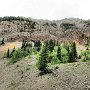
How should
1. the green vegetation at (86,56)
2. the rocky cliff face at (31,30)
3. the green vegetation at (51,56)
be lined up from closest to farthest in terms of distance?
the green vegetation at (51,56)
the green vegetation at (86,56)
the rocky cliff face at (31,30)

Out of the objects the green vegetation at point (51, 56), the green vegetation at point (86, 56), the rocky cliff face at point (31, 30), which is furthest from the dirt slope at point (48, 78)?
the rocky cliff face at point (31, 30)

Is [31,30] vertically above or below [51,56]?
above

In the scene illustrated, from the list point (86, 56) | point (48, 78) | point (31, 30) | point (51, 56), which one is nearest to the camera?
point (48, 78)

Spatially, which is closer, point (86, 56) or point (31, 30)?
point (86, 56)

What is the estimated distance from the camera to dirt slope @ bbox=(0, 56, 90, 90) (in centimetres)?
5264

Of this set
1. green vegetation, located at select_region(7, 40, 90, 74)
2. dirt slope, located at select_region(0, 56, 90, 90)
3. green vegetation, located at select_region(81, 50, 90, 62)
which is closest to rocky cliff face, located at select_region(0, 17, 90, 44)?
green vegetation, located at select_region(7, 40, 90, 74)

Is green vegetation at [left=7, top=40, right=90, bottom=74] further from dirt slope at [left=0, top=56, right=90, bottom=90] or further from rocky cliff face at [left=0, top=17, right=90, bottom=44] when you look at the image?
rocky cliff face at [left=0, top=17, right=90, bottom=44]

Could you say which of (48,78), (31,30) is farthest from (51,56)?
(31,30)

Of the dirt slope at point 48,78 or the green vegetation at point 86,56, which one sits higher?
the green vegetation at point 86,56

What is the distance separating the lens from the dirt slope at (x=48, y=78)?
52638 millimetres

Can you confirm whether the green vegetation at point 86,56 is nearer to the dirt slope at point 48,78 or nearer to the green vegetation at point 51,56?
the green vegetation at point 51,56

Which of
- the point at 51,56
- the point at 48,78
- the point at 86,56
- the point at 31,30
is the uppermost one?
the point at 31,30

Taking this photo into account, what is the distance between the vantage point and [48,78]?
5778 centimetres

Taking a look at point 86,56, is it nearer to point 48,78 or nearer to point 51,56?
point 51,56
